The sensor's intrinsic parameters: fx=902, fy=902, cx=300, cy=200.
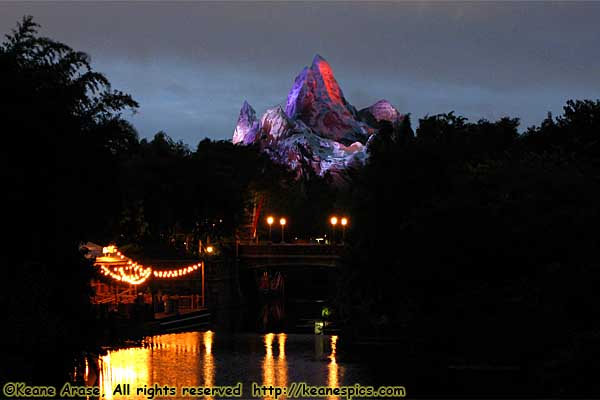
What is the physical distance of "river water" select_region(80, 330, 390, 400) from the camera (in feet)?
119

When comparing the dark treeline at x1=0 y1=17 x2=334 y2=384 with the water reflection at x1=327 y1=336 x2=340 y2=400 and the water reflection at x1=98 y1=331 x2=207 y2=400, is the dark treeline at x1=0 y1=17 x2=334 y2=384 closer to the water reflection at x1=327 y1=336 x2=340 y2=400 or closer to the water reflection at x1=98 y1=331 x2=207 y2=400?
the water reflection at x1=98 y1=331 x2=207 y2=400

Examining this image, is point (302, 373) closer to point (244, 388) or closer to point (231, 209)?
point (244, 388)

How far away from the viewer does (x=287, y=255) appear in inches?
3209

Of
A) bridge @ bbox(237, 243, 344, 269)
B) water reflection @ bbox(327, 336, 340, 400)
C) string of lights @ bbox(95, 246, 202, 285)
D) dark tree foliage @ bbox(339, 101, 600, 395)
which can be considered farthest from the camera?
bridge @ bbox(237, 243, 344, 269)

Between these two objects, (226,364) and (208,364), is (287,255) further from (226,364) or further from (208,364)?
(208,364)

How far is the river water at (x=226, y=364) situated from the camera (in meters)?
36.3

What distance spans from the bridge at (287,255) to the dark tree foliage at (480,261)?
27.6 meters

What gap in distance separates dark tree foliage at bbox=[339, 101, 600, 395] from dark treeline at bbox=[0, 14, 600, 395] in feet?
0.22

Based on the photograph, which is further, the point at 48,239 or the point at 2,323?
the point at 48,239

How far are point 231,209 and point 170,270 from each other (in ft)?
65.6

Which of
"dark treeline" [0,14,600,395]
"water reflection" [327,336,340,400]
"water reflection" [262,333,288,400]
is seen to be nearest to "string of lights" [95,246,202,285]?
"dark treeline" [0,14,600,395]

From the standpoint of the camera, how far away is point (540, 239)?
36000 mm

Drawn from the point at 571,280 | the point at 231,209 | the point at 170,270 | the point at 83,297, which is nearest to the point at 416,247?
the point at 571,280

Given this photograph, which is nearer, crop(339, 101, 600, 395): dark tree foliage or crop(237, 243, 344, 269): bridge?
crop(339, 101, 600, 395): dark tree foliage
